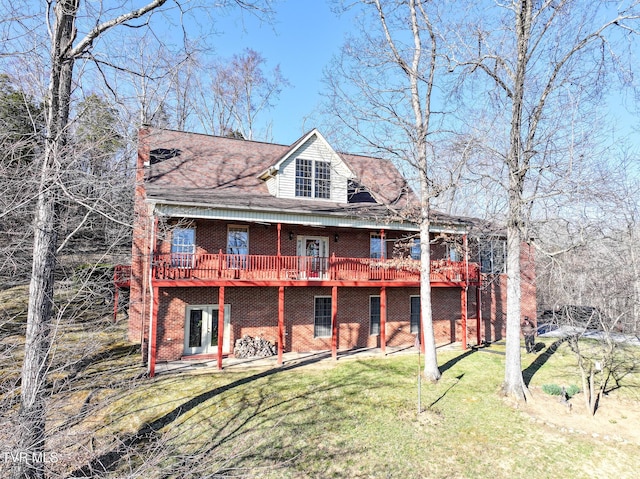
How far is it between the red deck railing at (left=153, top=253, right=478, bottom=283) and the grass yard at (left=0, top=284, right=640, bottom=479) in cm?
318

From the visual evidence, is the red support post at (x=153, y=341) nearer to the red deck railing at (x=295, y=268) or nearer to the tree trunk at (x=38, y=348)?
the red deck railing at (x=295, y=268)

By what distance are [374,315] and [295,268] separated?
4.85 metres

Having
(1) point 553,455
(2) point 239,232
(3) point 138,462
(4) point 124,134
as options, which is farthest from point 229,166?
(1) point 553,455

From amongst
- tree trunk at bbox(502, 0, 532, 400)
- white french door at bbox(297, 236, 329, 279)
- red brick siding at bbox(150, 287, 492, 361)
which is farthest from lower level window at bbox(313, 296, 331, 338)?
tree trunk at bbox(502, 0, 532, 400)

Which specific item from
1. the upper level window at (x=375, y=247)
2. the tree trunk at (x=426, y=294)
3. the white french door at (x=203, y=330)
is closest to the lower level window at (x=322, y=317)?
the upper level window at (x=375, y=247)

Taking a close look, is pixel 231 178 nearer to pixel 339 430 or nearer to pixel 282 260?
pixel 282 260

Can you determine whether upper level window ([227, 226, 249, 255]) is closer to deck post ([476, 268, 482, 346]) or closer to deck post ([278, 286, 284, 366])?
deck post ([278, 286, 284, 366])

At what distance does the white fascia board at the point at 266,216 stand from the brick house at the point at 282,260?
4 centimetres

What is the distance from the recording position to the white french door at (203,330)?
45.4 feet

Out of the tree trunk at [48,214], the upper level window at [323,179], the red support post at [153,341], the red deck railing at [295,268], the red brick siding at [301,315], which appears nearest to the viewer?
the tree trunk at [48,214]

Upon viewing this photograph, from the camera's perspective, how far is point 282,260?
13.5 meters

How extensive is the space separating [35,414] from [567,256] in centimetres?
1240

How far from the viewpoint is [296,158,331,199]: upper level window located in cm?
1571

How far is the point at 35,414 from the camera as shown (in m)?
4.57
